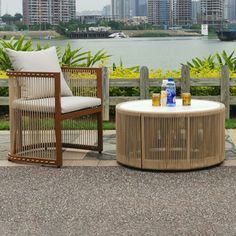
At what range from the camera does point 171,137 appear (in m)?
4.71

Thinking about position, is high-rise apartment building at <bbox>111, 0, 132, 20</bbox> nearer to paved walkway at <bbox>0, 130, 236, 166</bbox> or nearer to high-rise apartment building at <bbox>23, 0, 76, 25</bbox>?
high-rise apartment building at <bbox>23, 0, 76, 25</bbox>

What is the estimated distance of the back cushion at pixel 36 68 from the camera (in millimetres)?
5156

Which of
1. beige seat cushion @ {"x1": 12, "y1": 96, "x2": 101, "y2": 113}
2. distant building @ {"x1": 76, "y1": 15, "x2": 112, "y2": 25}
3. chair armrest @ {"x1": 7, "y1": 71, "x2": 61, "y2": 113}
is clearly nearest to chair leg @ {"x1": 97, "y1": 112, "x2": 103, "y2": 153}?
beige seat cushion @ {"x1": 12, "y1": 96, "x2": 101, "y2": 113}

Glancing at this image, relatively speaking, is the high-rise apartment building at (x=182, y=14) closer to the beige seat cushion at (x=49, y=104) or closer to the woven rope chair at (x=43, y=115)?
the woven rope chair at (x=43, y=115)

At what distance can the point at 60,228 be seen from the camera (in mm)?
3363

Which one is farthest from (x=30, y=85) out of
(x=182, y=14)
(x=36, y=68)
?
(x=182, y=14)

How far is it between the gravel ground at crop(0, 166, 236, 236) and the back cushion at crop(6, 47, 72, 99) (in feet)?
2.26

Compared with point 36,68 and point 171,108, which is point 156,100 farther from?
point 36,68

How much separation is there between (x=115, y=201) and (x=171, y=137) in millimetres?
999

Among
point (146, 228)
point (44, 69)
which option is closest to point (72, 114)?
point (44, 69)

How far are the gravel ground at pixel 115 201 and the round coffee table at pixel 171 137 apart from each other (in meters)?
0.10

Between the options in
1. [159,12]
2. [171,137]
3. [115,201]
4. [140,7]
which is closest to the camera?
[115,201]

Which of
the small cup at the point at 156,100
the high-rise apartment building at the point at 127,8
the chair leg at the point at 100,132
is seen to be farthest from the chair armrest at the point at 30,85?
the high-rise apartment building at the point at 127,8

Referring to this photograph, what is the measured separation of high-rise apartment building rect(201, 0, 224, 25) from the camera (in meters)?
64.6
